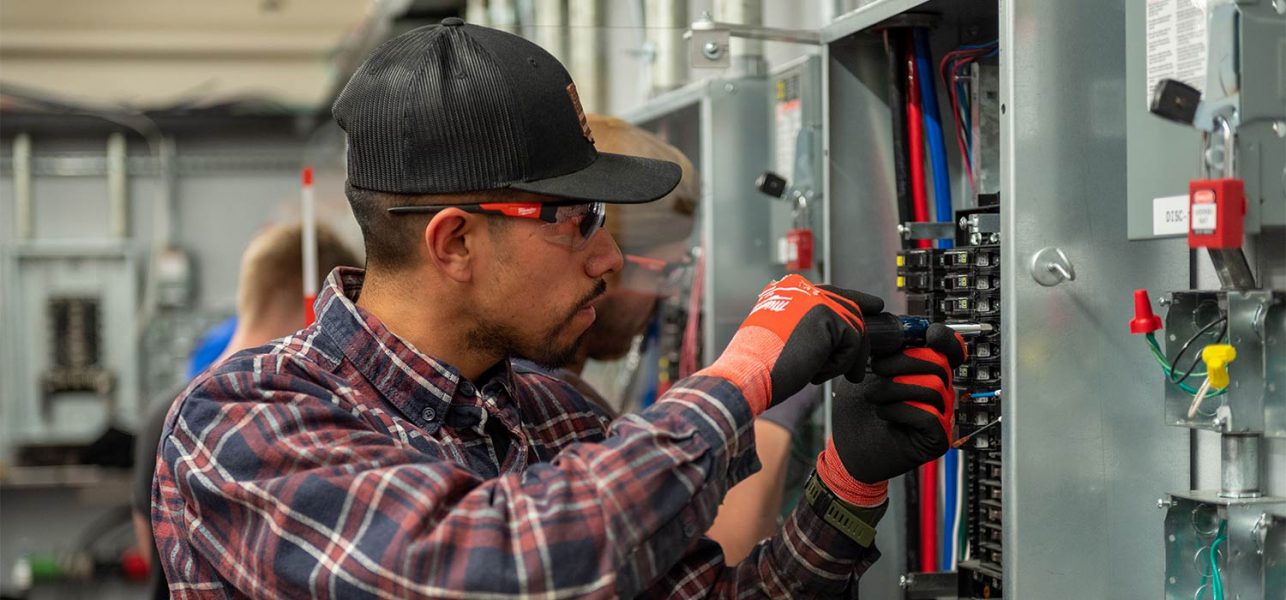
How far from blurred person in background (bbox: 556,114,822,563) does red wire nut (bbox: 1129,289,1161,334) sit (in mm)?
687

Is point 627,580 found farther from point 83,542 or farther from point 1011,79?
point 83,542

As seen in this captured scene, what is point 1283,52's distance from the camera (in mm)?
1122

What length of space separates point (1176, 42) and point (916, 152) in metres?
0.51

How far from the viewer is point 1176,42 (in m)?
1.16

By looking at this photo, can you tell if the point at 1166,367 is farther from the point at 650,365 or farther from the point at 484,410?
the point at 650,365

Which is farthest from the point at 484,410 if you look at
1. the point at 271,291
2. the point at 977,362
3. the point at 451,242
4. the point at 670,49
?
the point at 271,291

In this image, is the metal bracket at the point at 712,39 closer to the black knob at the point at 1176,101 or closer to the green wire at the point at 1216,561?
the black knob at the point at 1176,101

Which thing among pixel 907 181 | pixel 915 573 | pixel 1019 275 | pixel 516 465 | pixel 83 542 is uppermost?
pixel 907 181

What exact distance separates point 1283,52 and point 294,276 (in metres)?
2.23

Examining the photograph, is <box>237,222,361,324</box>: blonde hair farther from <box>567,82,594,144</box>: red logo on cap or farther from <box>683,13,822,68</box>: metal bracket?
<box>567,82,594,144</box>: red logo on cap

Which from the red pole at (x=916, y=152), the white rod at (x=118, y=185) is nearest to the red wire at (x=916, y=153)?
the red pole at (x=916, y=152)

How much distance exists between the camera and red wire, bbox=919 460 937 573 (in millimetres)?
1700

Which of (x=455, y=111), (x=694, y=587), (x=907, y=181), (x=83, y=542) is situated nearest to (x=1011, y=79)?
(x=907, y=181)

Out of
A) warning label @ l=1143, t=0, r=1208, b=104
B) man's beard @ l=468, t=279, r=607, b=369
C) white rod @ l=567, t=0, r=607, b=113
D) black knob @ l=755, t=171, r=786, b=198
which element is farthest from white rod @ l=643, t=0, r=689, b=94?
warning label @ l=1143, t=0, r=1208, b=104
